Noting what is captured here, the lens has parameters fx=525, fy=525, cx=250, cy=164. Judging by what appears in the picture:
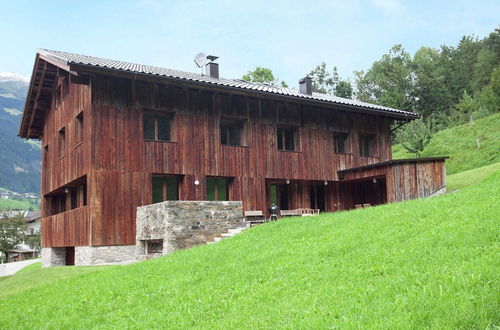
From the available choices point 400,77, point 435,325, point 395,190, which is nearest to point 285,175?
point 395,190

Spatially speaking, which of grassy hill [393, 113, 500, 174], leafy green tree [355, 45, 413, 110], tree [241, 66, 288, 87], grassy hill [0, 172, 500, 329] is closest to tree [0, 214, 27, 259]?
tree [241, 66, 288, 87]

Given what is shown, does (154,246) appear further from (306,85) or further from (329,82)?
(329,82)

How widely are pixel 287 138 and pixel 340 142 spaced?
134 inches

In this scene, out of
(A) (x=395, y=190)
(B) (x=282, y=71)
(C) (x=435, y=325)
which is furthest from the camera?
(B) (x=282, y=71)

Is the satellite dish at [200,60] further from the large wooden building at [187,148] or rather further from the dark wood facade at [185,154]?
the dark wood facade at [185,154]

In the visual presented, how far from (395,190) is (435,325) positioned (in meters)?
17.0

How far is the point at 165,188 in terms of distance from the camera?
816 inches

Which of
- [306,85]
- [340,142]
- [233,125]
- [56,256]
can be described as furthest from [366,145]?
[56,256]

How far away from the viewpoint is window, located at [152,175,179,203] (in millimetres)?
20531

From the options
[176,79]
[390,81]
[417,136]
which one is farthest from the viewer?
[390,81]

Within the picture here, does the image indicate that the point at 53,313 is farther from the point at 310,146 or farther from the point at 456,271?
the point at 310,146

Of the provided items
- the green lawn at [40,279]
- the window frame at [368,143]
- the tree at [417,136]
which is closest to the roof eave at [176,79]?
the window frame at [368,143]

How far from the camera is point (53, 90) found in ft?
86.5

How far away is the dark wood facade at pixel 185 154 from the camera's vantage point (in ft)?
63.2
